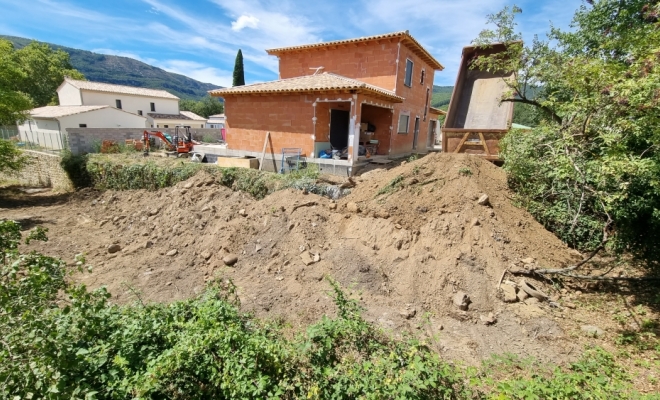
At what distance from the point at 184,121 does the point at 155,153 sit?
90.1ft

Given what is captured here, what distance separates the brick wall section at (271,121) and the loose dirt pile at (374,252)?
3.74m

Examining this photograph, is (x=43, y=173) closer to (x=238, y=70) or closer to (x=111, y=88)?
(x=111, y=88)

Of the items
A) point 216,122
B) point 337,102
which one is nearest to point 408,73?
point 337,102

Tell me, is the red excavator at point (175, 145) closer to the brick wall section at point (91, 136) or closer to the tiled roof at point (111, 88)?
the brick wall section at point (91, 136)

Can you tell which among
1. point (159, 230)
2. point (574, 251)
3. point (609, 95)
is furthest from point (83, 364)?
point (574, 251)

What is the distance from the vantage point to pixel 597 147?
581 centimetres

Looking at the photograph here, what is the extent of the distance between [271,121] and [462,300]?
10.2m

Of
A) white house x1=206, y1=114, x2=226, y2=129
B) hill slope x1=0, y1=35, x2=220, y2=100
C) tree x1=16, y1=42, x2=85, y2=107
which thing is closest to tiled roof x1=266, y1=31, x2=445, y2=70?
white house x1=206, y1=114, x2=226, y2=129

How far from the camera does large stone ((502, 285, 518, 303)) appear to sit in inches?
210

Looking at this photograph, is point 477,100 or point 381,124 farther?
point 381,124

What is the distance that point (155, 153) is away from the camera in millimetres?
16469

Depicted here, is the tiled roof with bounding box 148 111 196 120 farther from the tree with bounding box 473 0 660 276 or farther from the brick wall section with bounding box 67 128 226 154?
the tree with bounding box 473 0 660 276

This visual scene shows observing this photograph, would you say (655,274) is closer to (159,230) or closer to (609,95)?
(609,95)

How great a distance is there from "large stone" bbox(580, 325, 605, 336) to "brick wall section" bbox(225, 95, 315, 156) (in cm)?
960
